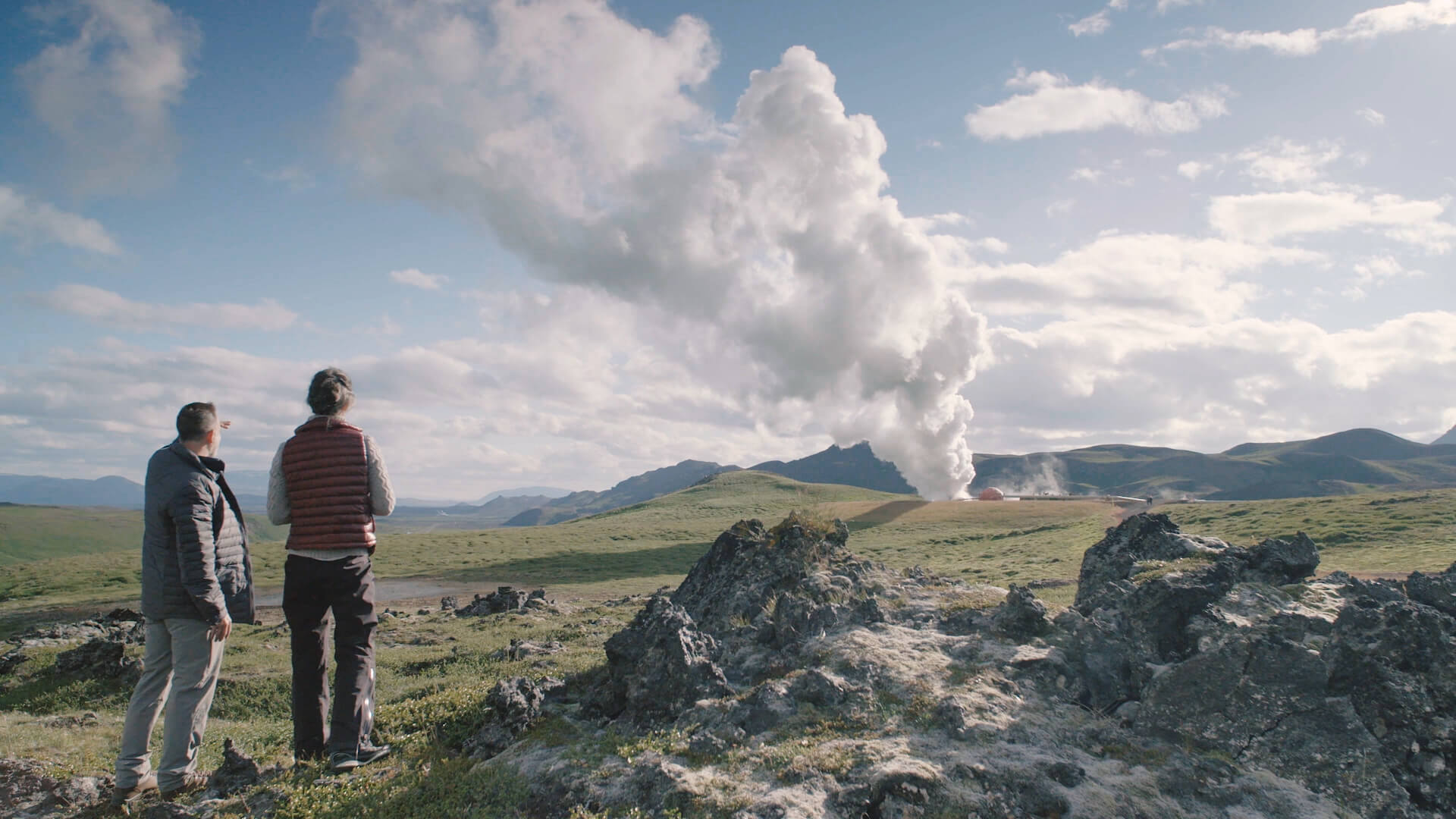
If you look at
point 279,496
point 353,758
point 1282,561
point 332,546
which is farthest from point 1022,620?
point 279,496

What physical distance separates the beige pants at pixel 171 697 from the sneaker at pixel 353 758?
1396 mm

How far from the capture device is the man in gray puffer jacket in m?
6.86

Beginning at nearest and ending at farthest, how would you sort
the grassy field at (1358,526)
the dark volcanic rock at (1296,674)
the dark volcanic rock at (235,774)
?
the dark volcanic rock at (235,774) < the dark volcanic rock at (1296,674) < the grassy field at (1358,526)

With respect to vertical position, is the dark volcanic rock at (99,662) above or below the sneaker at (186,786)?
below

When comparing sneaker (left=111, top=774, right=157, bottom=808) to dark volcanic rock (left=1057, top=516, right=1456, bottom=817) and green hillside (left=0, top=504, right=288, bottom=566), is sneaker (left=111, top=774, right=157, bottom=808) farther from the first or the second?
green hillside (left=0, top=504, right=288, bottom=566)

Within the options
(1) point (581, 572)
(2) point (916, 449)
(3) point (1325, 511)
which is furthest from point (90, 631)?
(2) point (916, 449)

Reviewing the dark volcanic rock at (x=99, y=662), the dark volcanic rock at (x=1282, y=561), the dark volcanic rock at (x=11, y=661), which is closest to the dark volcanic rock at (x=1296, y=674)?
the dark volcanic rock at (x=1282, y=561)

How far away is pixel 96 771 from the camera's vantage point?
8328mm

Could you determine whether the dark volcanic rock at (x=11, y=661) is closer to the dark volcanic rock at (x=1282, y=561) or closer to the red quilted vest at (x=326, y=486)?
the red quilted vest at (x=326, y=486)

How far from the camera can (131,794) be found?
23.0ft

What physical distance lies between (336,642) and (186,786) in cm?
208

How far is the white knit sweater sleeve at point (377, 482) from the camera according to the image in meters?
7.57

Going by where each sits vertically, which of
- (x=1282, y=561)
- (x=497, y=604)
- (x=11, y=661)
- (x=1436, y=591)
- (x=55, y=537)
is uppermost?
(x=1282, y=561)

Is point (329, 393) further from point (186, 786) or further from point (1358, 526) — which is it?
point (1358, 526)
